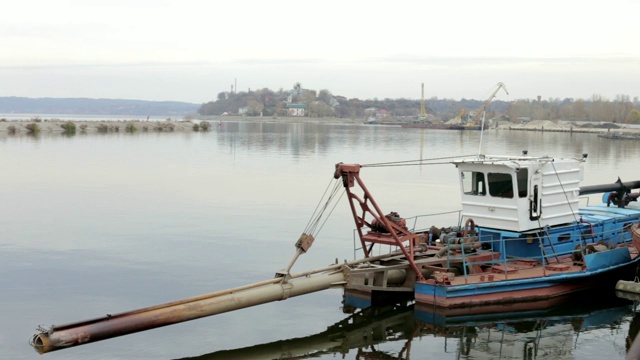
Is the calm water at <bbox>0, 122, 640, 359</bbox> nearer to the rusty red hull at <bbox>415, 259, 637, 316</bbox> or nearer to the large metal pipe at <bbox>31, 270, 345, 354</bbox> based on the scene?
the rusty red hull at <bbox>415, 259, 637, 316</bbox>

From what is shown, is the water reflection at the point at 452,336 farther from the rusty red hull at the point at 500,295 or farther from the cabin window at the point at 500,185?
the cabin window at the point at 500,185

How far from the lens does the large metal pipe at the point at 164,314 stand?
13.9m

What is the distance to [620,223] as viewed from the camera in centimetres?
2409

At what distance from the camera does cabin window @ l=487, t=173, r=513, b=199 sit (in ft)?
67.5

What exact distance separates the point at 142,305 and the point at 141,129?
378 ft

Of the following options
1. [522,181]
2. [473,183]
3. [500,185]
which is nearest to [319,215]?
[473,183]

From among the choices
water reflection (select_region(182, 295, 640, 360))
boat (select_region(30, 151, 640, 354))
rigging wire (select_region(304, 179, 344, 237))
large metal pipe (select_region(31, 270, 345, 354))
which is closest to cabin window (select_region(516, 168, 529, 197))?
boat (select_region(30, 151, 640, 354))

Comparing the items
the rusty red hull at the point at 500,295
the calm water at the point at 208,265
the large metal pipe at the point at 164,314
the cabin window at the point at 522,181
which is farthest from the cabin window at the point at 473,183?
the large metal pipe at the point at 164,314

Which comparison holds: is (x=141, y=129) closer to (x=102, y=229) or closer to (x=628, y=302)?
(x=102, y=229)

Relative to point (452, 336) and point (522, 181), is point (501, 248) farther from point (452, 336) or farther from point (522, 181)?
point (452, 336)

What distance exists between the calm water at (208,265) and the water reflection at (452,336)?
0.05 metres

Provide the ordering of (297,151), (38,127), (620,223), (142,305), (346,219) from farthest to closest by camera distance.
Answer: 1. (38,127)
2. (297,151)
3. (346,219)
4. (620,223)
5. (142,305)

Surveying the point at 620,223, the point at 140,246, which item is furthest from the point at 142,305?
the point at 620,223

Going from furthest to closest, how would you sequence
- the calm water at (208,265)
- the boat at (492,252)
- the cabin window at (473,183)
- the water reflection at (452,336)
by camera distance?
the cabin window at (473,183) → the boat at (492,252) → the calm water at (208,265) → the water reflection at (452,336)
